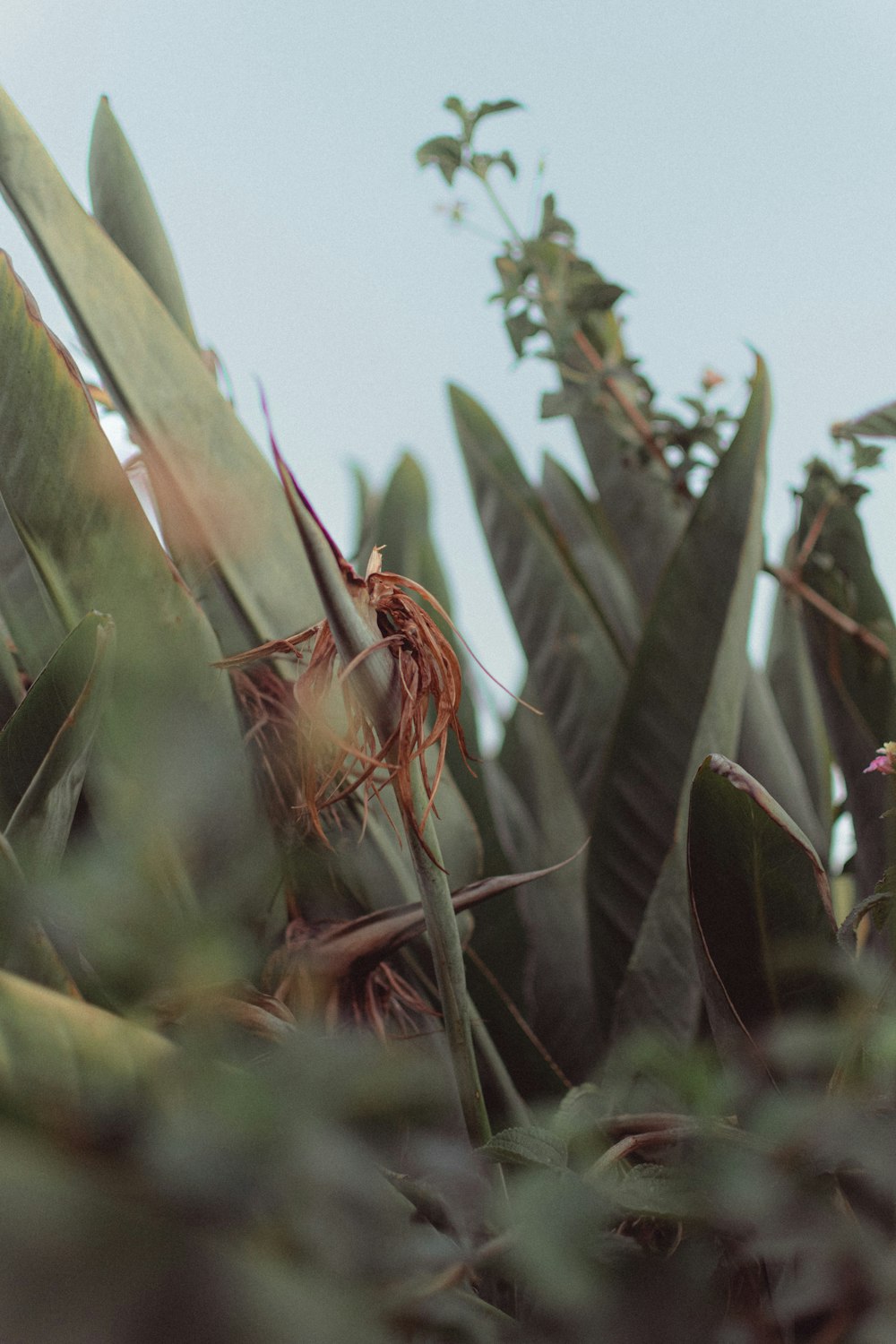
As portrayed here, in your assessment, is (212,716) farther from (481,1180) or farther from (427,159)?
(427,159)

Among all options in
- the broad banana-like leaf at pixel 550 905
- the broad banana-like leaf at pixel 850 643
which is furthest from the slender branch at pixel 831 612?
the broad banana-like leaf at pixel 550 905

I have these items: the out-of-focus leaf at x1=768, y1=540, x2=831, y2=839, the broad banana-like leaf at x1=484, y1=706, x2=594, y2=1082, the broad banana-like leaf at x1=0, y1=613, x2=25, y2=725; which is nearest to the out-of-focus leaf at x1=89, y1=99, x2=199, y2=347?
the broad banana-like leaf at x1=0, y1=613, x2=25, y2=725

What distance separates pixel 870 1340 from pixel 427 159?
421 mm

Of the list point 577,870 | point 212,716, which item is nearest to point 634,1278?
point 212,716

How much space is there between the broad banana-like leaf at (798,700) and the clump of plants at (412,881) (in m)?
0.01

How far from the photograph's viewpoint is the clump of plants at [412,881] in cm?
9

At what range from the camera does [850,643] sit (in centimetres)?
41

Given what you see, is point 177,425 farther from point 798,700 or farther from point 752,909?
point 798,700

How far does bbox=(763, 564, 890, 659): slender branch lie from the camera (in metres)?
0.40

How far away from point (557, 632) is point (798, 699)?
20 cm

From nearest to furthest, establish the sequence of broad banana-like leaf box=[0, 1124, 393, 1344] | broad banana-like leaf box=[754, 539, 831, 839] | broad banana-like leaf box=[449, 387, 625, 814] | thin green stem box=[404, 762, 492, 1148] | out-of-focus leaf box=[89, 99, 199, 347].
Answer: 1. broad banana-like leaf box=[0, 1124, 393, 1344]
2. thin green stem box=[404, 762, 492, 1148]
3. out-of-focus leaf box=[89, 99, 199, 347]
4. broad banana-like leaf box=[449, 387, 625, 814]
5. broad banana-like leaf box=[754, 539, 831, 839]

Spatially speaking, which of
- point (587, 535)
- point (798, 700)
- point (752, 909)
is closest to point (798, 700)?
point (798, 700)

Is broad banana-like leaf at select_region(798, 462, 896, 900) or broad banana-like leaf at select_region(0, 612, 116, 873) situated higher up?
broad banana-like leaf at select_region(0, 612, 116, 873)

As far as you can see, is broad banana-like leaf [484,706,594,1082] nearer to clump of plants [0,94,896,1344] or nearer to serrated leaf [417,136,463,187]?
clump of plants [0,94,896,1344]
